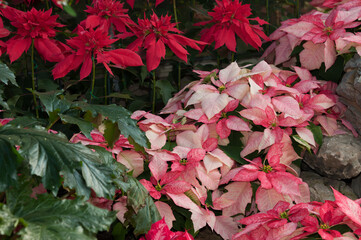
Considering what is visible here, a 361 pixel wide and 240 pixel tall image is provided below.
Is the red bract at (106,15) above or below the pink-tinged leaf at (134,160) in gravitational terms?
above

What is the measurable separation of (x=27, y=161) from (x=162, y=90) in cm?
94

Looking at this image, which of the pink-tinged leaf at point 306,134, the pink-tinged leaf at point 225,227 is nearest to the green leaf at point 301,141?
the pink-tinged leaf at point 306,134

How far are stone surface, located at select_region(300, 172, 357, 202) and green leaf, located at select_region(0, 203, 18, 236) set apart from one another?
3.74ft

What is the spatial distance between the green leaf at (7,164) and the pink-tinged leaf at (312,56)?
126cm

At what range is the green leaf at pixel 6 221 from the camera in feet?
2.84

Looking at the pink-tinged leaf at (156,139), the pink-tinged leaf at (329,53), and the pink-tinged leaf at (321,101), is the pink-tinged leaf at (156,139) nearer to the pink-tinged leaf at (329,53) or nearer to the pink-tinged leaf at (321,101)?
the pink-tinged leaf at (321,101)

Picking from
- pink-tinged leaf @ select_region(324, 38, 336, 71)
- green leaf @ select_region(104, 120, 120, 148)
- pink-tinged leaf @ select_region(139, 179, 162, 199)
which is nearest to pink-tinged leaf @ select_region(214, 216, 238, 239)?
pink-tinged leaf @ select_region(139, 179, 162, 199)

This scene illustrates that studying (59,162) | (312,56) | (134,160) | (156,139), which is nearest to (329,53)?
(312,56)

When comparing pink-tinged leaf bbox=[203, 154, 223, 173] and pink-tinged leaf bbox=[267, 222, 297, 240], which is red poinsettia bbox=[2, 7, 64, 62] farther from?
pink-tinged leaf bbox=[267, 222, 297, 240]

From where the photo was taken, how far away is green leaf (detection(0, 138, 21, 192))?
95 centimetres

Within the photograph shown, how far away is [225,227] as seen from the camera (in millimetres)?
Answer: 1528

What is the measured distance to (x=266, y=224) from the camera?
1.37 m

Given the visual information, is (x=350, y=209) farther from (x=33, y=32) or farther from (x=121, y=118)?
(x=33, y=32)

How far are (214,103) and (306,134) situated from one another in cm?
33
